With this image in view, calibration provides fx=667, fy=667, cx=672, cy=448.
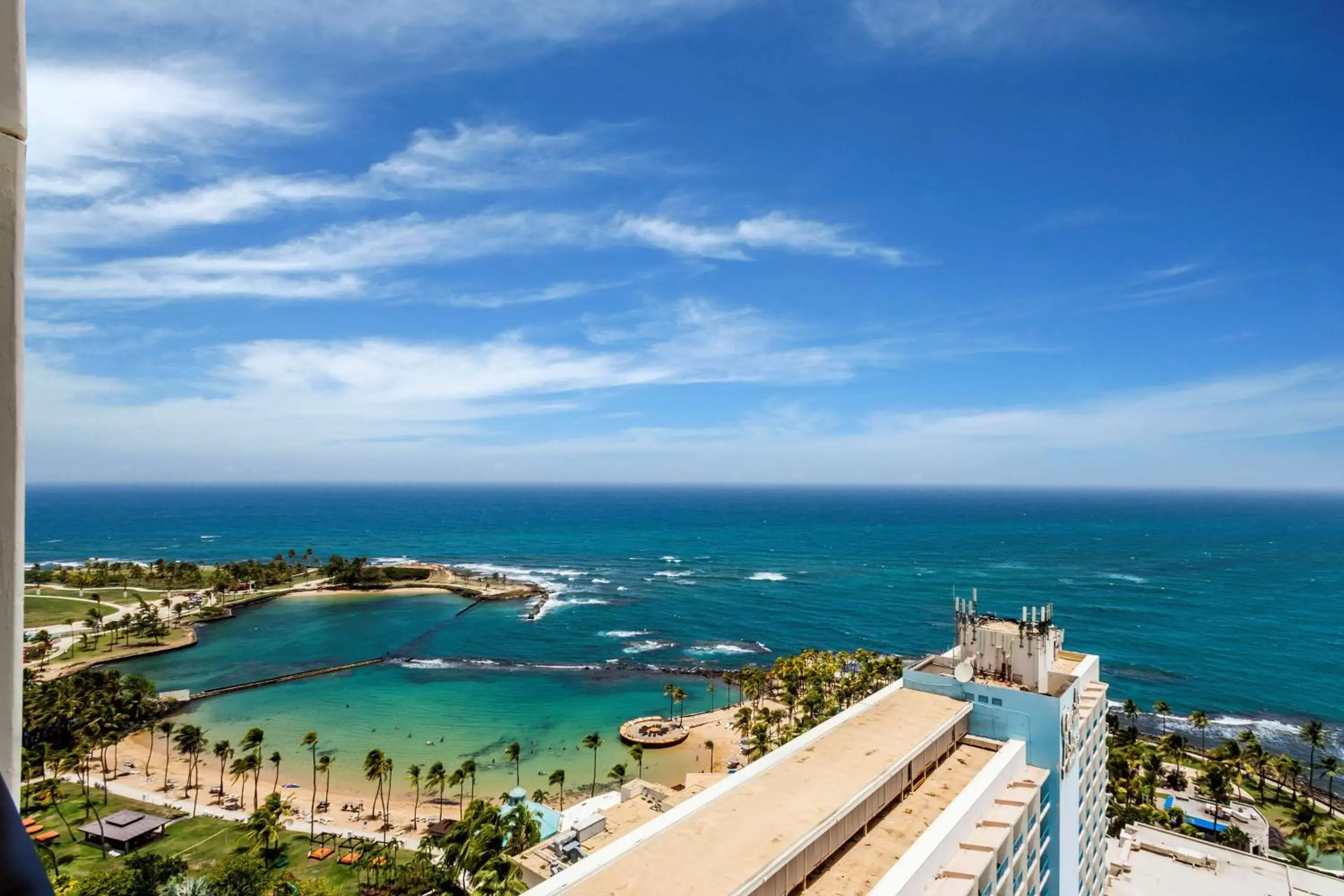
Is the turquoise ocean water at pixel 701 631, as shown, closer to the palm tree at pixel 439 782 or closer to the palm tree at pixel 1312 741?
the palm tree at pixel 1312 741

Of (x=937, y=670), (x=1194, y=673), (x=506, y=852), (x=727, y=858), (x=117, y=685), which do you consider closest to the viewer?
(x=727, y=858)

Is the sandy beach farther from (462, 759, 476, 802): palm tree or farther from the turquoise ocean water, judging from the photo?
the turquoise ocean water

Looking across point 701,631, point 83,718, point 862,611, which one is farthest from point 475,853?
point 862,611

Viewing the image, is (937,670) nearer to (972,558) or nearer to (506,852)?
(506,852)

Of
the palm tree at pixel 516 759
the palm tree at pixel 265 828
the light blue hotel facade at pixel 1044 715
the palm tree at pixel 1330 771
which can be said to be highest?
the light blue hotel facade at pixel 1044 715

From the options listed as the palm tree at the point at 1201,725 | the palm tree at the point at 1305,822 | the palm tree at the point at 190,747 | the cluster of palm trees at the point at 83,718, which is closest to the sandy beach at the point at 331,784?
the palm tree at the point at 190,747

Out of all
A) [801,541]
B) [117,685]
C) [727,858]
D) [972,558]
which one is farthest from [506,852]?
[801,541]
